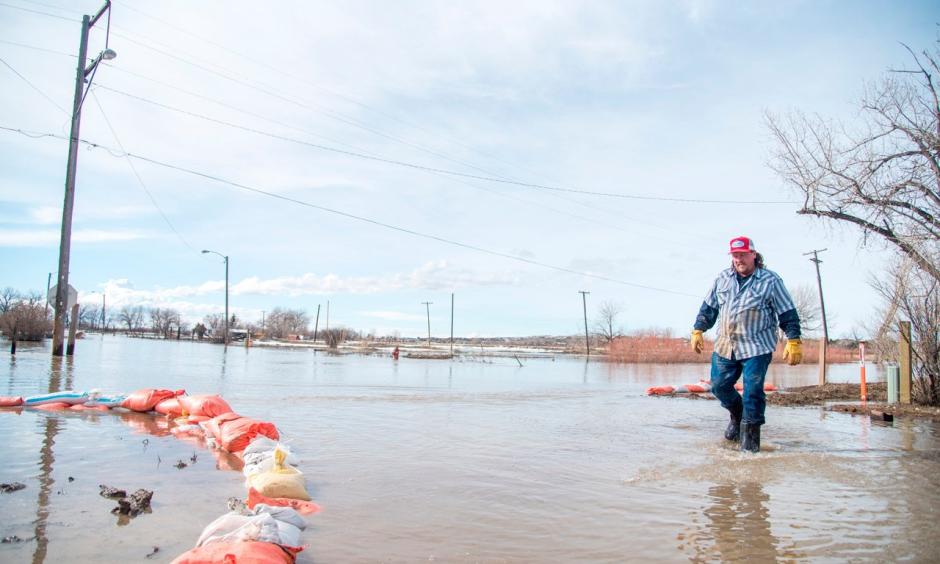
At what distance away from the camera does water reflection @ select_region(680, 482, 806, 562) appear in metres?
2.77

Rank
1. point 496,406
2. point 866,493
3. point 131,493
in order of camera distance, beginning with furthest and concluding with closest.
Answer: point 496,406
point 866,493
point 131,493

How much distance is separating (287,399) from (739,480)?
7.49 m

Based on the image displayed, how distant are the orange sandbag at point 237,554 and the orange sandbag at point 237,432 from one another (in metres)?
2.75

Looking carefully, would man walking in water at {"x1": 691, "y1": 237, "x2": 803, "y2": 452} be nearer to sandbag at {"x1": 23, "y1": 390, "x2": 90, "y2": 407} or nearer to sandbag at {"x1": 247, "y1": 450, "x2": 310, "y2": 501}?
sandbag at {"x1": 247, "y1": 450, "x2": 310, "y2": 501}

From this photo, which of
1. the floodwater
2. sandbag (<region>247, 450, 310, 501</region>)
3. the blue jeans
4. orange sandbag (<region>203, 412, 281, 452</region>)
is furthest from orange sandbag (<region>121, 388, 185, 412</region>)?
the blue jeans

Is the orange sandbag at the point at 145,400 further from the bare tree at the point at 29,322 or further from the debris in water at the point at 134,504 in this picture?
the bare tree at the point at 29,322

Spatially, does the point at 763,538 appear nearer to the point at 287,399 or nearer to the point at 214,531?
the point at 214,531

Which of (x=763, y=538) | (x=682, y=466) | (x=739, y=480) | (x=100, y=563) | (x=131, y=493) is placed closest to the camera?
(x=100, y=563)

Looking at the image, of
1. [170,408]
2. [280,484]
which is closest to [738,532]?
[280,484]

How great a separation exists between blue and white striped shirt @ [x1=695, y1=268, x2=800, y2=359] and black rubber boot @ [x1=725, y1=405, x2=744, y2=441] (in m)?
0.62

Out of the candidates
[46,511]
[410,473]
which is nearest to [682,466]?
[410,473]

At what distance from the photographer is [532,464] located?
15.6 feet

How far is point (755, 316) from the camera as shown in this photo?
225 inches

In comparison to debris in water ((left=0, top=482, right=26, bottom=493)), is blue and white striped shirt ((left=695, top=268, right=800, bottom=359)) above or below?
above
